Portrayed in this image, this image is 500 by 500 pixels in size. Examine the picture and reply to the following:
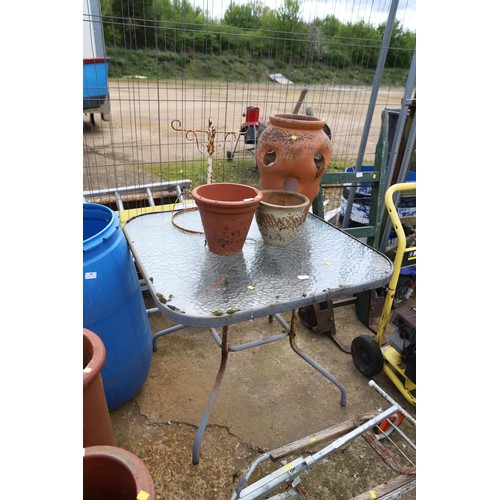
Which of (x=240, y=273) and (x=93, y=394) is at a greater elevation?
(x=240, y=273)

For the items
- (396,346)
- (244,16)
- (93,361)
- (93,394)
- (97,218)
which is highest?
(244,16)

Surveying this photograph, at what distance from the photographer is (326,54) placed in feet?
10.2

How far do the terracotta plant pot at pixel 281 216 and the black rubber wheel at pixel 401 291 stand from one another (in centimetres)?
153

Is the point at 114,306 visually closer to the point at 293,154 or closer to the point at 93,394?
the point at 93,394

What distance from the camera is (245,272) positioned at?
1.34 m

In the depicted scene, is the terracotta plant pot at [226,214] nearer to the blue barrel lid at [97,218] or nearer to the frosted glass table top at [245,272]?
the frosted glass table top at [245,272]

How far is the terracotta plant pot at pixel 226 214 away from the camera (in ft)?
4.17

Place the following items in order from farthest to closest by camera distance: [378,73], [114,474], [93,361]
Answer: [378,73], [93,361], [114,474]

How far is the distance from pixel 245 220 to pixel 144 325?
81 cm

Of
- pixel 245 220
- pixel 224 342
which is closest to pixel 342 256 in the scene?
pixel 245 220

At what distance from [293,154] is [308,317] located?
1202 mm

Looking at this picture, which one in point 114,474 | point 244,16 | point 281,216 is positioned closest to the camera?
point 114,474

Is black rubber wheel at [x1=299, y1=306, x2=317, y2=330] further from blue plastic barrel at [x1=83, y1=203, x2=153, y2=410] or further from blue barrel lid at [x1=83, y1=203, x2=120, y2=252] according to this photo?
blue barrel lid at [x1=83, y1=203, x2=120, y2=252]

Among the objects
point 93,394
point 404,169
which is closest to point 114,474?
point 93,394
